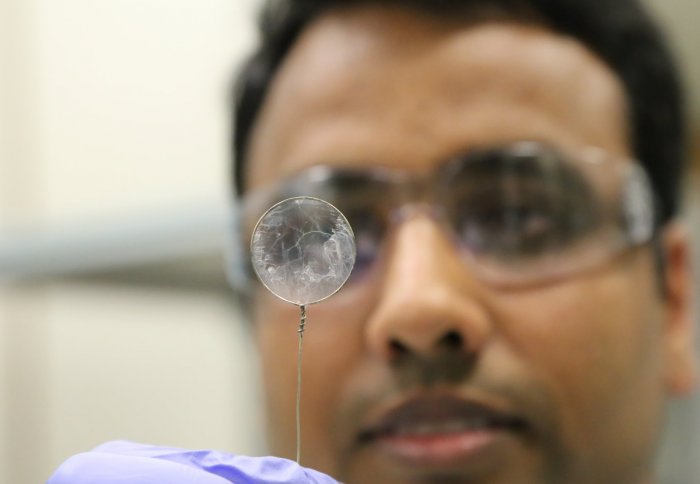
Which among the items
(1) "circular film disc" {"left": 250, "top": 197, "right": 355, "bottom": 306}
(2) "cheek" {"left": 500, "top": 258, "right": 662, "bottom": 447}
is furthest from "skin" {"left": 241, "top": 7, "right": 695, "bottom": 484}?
(1) "circular film disc" {"left": 250, "top": 197, "right": 355, "bottom": 306}

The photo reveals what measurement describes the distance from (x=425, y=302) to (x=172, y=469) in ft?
1.11

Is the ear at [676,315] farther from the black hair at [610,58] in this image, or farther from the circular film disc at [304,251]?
the circular film disc at [304,251]

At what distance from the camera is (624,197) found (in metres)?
0.97

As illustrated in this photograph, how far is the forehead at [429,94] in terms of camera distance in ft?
2.93

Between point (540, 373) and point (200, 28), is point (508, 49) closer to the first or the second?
point (540, 373)

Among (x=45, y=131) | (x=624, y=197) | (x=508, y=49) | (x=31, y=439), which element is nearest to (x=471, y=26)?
(x=508, y=49)

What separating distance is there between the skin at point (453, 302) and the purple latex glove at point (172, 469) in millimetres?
287

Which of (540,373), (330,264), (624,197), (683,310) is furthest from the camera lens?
(683,310)

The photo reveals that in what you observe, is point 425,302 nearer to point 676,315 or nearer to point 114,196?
point 676,315

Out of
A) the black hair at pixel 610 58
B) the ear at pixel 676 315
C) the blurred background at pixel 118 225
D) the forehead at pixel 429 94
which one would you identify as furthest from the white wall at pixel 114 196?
the ear at pixel 676 315

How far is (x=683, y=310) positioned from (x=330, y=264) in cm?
81

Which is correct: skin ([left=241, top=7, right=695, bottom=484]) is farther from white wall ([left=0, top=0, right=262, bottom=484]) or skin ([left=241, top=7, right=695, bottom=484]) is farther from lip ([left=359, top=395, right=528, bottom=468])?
white wall ([left=0, top=0, right=262, bottom=484])

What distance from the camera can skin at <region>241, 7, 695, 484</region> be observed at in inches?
31.4

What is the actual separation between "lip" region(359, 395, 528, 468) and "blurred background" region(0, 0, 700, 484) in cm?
109
